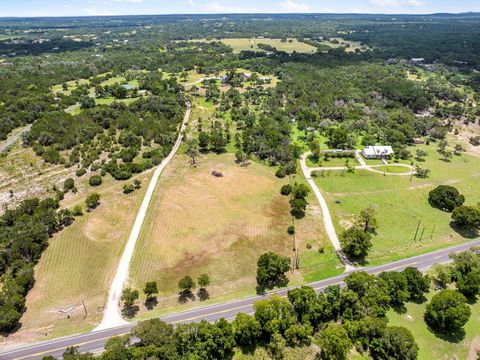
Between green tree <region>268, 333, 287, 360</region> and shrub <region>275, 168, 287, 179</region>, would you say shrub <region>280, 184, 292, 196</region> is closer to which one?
shrub <region>275, 168, 287, 179</region>

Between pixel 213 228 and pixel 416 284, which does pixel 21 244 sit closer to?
pixel 213 228

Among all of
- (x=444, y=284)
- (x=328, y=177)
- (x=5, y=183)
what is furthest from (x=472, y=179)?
(x=5, y=183)

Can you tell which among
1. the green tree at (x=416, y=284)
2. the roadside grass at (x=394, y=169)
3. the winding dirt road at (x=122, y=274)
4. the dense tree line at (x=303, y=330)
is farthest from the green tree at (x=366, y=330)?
the roadside grass at (x=394, y=169)

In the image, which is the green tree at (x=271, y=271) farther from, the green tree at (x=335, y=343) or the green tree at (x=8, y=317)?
the green tree at (x=8, y=317)

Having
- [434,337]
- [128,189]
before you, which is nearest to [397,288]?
[434,337]

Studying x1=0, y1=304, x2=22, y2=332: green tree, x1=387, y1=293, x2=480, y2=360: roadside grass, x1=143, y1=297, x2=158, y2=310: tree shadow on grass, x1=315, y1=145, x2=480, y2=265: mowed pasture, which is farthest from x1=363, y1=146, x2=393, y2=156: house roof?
x1=0, y1=304, x2=22, y2=332: green tree

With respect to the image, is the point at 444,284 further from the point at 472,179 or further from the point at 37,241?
the point at 37,241
